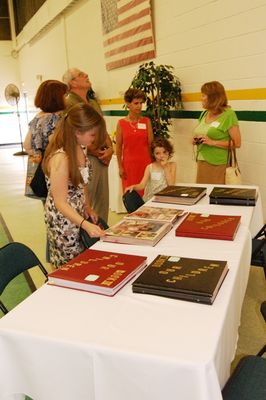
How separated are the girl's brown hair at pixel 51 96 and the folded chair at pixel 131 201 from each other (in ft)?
2.86

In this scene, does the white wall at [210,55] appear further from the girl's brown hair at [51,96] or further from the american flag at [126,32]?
the girl's brown hair at [51,96]

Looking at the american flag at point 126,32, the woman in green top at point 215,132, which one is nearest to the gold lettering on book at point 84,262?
the woman in green top at point 215,132

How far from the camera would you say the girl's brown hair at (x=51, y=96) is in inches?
112

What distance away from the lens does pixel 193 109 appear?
4.12 meters

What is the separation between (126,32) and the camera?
199 inches

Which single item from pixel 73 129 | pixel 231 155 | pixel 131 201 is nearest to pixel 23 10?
pixel 231 155

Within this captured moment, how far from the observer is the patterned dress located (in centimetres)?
209

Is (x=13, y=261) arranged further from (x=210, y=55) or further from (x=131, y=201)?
(x=210, y=55)

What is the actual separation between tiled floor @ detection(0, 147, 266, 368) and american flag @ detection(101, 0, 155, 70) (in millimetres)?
2066

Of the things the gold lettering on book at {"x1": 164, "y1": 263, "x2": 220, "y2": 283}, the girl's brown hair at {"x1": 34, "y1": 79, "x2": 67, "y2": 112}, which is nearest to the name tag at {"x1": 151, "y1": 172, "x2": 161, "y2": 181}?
the girl's brown hair at {"x1": 34, "y1": 79, "x2": 67, "y2": 112}

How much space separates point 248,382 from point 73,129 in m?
1.34

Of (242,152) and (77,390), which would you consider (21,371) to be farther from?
(242,152)

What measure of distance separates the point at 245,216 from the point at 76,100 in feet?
5.77

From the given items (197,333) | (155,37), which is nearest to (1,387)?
(197,333)
